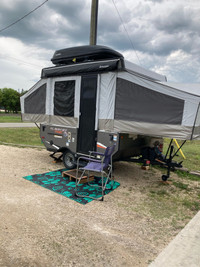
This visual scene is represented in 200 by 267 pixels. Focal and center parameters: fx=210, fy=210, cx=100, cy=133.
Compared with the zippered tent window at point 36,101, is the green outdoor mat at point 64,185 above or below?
below

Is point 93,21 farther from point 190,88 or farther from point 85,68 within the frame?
point 190,88

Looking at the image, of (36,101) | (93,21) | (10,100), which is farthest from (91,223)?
(10,100)

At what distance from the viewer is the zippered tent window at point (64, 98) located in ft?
18.7

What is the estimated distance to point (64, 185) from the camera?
4.74m

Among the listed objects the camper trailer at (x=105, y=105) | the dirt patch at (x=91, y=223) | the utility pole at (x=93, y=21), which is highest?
the utility pole at (x=93, y=21)

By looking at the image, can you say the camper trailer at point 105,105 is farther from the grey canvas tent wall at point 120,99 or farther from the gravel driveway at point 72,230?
the gravel driveway at point 72,230

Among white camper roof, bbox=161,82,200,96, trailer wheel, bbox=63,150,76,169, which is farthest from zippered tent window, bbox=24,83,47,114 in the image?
white camper roof, bbox=161,82,200,96

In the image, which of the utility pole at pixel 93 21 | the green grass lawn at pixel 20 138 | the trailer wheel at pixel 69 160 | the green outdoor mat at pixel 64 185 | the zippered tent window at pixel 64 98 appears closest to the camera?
the green outdoor mat at pixel 64 185

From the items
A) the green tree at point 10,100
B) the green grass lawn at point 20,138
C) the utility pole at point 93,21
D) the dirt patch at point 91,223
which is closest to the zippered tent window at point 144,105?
the dirt patch at point 91,223

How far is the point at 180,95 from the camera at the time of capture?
4.02 meters

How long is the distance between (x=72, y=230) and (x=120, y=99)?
2.96m

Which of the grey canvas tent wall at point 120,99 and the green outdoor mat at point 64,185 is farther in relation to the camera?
the green outdoor mat at point 64,185

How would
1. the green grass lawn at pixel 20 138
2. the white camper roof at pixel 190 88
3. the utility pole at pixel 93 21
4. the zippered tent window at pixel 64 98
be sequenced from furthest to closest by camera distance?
the green grass lawn at pixel 20 138 < the utility pole at pixel 93 21 < the zippered tent window at pixel 64 98 < the white camper roof at pixel 190 88

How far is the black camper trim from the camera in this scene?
474cm
